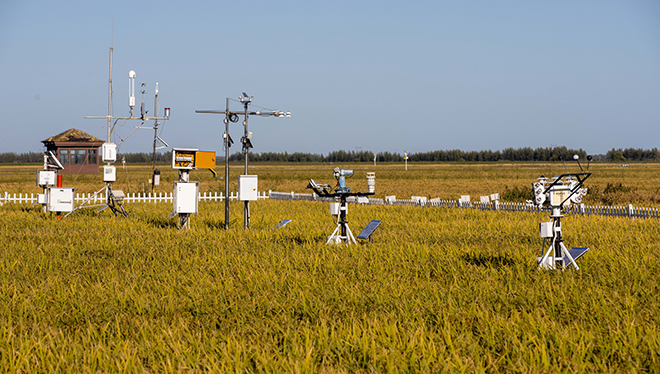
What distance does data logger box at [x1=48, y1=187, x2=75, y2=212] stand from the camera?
1836cm

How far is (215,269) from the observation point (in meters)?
9.24

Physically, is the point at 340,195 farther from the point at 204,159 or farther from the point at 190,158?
the point at 190,158

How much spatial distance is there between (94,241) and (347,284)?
7.68 meters

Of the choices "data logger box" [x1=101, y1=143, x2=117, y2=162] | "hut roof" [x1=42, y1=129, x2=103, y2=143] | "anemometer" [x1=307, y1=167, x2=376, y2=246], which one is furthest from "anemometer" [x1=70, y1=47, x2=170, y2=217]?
"hut roof" [x1=42, y1=129, x2=103, y2=143]

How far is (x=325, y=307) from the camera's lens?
6652mm

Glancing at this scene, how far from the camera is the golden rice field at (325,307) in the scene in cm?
498

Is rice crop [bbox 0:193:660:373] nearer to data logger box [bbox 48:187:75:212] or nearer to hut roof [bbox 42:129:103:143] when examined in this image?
data logger box [bbox 48:187:75:212]

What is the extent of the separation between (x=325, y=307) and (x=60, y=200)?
15159mm

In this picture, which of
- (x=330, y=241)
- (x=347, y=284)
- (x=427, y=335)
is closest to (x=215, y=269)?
(x=347, y=284)

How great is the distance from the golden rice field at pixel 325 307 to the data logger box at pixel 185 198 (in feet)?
10.8

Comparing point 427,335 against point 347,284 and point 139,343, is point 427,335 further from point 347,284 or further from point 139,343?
point 139,343

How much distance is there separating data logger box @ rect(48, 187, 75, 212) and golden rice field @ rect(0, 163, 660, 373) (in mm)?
6222

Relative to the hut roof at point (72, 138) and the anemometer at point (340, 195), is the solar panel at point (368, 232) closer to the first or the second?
the anemometer at point (340, 195)

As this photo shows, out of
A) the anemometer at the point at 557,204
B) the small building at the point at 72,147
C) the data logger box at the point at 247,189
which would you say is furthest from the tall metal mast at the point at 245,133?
the small building at the point at 72,147
